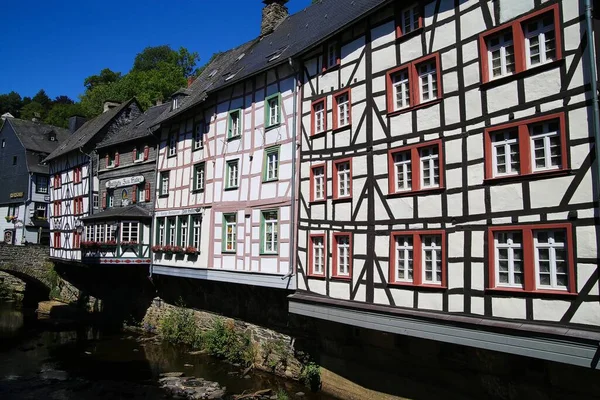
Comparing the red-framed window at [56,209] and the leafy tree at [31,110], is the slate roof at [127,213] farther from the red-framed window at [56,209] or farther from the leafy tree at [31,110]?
the leafy tree at [31,110]

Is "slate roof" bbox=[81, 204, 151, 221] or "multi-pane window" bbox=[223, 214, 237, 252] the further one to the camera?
"slate roof" bbox=[81, 204, 151, 221]

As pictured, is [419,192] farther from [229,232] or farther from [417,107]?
[229,232]

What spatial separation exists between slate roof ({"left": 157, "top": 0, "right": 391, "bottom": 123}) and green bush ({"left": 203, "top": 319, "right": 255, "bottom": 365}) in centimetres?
910

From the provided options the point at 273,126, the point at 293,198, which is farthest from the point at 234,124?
the point at 293,198

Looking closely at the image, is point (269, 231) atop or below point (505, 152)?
below

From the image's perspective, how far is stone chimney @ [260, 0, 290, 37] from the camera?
2341 centimetres

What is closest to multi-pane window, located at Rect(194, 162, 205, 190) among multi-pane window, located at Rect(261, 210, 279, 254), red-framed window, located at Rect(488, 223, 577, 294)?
multi-pane window, located at Rect(261, 210, 279, 254)

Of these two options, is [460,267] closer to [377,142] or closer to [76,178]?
[377,142]

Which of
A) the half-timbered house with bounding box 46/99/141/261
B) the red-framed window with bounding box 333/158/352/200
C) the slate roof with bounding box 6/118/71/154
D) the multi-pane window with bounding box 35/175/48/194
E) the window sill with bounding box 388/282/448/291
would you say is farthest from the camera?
the slate roof with bounding box 6/118/71/154

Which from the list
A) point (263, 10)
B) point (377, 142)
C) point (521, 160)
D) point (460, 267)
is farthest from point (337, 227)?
point (263, 10)

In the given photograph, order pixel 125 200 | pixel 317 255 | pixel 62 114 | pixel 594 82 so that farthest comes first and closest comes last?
1. pixel 62 114
2. pixel 125 200
3. pixel 317 255
4. pixel 594 82

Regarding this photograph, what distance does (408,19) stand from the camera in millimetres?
12203

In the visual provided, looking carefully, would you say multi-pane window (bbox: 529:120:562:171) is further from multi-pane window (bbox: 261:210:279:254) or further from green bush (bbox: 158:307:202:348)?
green bush (bbox: 158:307:202:348)

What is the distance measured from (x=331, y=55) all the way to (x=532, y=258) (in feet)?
28.2
